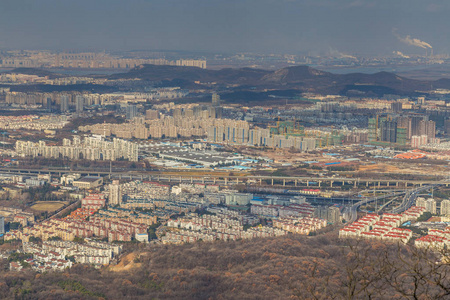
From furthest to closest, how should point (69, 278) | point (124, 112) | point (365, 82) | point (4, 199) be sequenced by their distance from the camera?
1. point (365, 82)
2. point (124, 112)
3. point (4, 199)
4. point (69, 278)

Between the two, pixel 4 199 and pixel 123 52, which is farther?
pixel 123 52

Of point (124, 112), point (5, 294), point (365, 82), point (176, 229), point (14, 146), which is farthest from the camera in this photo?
point (365, 82)

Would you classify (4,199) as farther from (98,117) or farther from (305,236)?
(98,117)

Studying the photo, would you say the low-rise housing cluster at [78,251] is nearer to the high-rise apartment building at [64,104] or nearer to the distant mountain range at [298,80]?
the high-rise apartment building at [64,104]

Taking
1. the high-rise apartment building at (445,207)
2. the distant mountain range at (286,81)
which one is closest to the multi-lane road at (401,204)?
the high-rise apartment building at (445,207)

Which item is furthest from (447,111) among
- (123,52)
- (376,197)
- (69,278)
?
(123,52)

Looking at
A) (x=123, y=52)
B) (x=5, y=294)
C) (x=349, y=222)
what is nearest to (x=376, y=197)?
(x=349, y=222)
